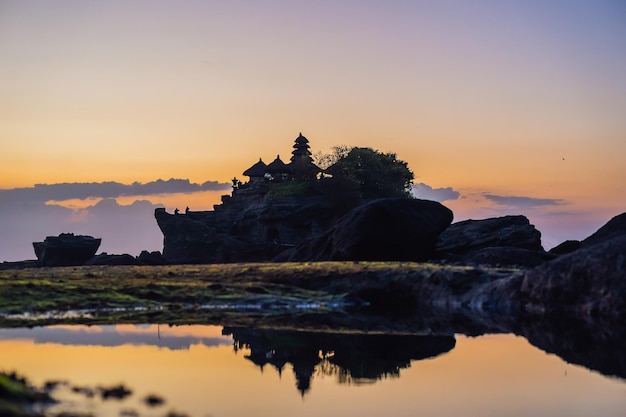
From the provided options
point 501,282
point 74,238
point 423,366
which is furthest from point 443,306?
point 74,238

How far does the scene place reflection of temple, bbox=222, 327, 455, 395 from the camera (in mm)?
18781

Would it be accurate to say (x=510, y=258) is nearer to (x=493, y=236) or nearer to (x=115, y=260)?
(x=493, y=236)

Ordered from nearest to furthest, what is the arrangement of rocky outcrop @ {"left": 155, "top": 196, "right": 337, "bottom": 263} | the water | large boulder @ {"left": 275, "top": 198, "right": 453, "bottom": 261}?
the water
large boulder @ {"left": 275, "top": 198, "right": 453, "bottom": 261}
rocky outcrop @ {"left": 155, "top": 196, "right": 337, "bottom": 263}

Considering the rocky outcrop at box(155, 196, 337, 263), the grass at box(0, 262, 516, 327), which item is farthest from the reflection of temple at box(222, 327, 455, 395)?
the rocky outcrop at box(155, 196, 337, 263)

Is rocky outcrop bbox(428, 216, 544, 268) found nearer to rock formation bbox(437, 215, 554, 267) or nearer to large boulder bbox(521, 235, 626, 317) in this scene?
rock formation bbox(437, 215, 554, 267)

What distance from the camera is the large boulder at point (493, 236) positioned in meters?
62.0

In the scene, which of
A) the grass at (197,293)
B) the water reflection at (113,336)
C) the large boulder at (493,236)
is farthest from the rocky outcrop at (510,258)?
the water reflection at (113,336)

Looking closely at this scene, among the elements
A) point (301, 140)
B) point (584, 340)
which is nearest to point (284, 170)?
point (301, 140)

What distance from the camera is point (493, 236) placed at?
63.5 metres

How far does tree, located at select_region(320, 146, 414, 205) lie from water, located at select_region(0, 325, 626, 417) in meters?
92.4

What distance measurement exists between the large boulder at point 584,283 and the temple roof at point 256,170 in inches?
3834

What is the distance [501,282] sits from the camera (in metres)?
34.3

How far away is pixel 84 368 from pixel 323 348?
6.57 m

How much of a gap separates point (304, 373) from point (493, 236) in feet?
153
